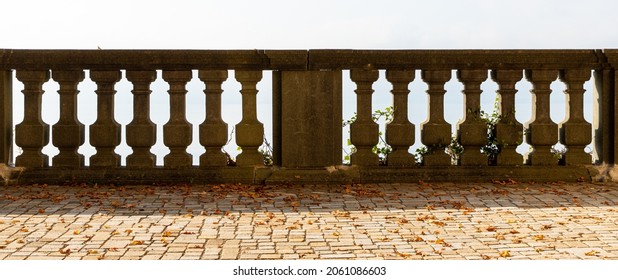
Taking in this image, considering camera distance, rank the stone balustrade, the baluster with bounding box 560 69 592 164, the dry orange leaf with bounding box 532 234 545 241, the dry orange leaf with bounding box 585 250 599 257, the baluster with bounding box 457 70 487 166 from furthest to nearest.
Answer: the baluster with bounding box 560 69 592 164, the baluster with bounding box 457 70 487 166, the stone balustrade, the dry orange leaf with bounding box 532 234 545 241, the dry orange leaf with bounding box 585 250 599 257

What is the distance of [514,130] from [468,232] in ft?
12.0

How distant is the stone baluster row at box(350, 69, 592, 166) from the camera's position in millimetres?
9453

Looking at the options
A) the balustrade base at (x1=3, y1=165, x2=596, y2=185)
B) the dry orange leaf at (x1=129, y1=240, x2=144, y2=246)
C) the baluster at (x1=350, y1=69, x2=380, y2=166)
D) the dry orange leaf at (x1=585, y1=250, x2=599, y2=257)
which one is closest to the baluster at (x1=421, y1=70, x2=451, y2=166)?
the balustrade base at (x1=3, y1=165, x2=596, y2=185)

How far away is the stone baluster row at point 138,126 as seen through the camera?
369 inches

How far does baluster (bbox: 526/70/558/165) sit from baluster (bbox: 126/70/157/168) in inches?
177

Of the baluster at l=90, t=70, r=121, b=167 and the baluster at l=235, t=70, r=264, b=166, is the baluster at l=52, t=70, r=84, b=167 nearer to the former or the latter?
the baluster at l=90, t=70, r=121, b=167

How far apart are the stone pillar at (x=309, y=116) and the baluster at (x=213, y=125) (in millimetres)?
680

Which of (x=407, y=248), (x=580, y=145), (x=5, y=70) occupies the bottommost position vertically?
(x=407, y=248)

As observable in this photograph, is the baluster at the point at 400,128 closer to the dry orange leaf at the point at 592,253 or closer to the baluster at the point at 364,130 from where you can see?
the baluster at the point at 364,130

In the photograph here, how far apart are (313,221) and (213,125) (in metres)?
3.00

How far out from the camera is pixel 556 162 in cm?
970

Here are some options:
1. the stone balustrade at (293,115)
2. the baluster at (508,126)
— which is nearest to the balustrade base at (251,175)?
the stone balustrade at (293,115)

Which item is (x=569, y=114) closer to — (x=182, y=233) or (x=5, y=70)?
(x=182, y=233)

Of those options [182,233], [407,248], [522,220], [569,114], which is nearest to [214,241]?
[182,233]
